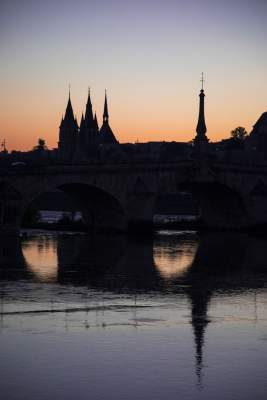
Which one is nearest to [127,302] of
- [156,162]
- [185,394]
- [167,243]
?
[185,394]

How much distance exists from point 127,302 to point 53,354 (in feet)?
32.7

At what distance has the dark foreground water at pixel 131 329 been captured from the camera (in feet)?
67.9

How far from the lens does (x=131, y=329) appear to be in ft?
89.6

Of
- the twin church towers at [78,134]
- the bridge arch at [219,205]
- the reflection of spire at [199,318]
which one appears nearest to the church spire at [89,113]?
the twin church towers at [78,134]

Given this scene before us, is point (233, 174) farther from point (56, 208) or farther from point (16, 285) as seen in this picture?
point (56, 208)

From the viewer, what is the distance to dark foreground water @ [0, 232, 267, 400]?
67.9 feet

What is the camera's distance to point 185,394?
20078mm

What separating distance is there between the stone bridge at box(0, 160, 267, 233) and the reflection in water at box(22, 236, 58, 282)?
19.4ft

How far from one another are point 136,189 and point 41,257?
32.2 m

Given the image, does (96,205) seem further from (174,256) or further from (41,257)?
(41,257)

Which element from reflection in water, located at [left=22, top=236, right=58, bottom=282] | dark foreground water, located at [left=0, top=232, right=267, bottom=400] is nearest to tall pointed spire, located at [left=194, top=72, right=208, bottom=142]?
reflection in water, located at [left=22, top=236, right=58, bottom=282]

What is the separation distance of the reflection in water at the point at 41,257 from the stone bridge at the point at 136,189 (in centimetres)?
592

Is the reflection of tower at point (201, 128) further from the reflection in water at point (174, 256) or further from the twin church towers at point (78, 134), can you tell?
the twin church towers at point (78, 134)

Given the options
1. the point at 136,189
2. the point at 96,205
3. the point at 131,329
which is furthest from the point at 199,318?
the point at 96,205
